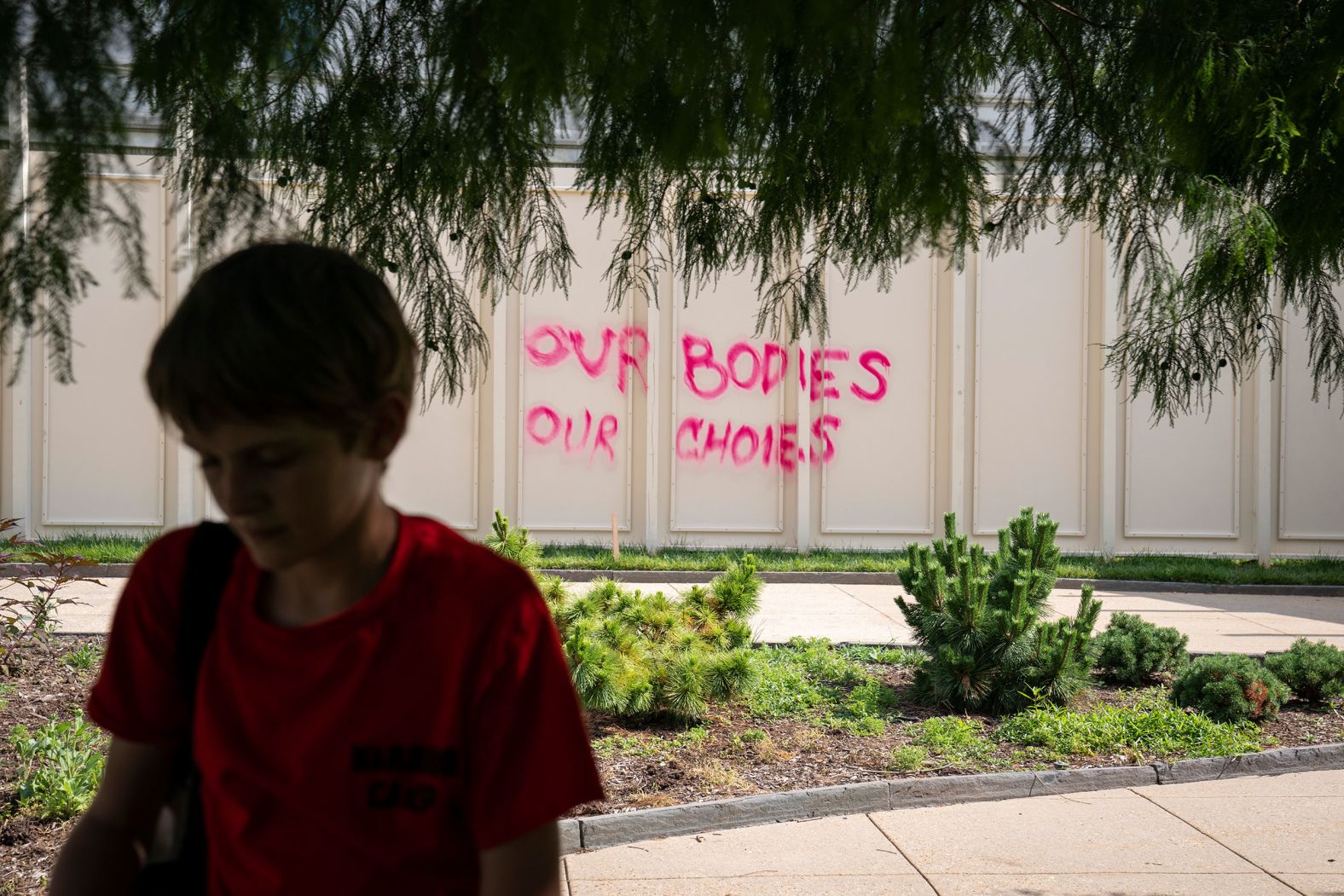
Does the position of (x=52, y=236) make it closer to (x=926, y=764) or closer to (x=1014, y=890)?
(x=1014, y=890)

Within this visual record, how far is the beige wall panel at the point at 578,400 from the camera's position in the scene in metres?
14.7

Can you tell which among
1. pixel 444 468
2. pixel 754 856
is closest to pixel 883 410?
pixel 444 468

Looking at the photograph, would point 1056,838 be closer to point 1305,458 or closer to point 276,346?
point 276,346

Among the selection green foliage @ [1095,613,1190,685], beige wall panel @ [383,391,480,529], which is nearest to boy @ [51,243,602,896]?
green foliage @ [1095,613,1190,685]

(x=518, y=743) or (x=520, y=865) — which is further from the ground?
(x=518, y=743)

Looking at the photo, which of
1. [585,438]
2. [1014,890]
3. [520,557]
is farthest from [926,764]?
[585,438]

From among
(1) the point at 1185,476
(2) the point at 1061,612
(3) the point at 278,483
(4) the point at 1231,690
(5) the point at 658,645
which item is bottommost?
(2) the point at 1061,612

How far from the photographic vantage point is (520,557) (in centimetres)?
631

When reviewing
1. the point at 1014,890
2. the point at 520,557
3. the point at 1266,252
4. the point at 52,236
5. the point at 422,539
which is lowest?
the point at 1014,890

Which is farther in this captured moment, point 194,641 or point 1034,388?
point 1034,388

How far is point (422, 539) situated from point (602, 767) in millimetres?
4163

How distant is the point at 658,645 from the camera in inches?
248

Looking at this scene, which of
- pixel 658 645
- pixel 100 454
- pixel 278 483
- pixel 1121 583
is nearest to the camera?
pixel 278 483

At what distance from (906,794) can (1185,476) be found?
451 inches
